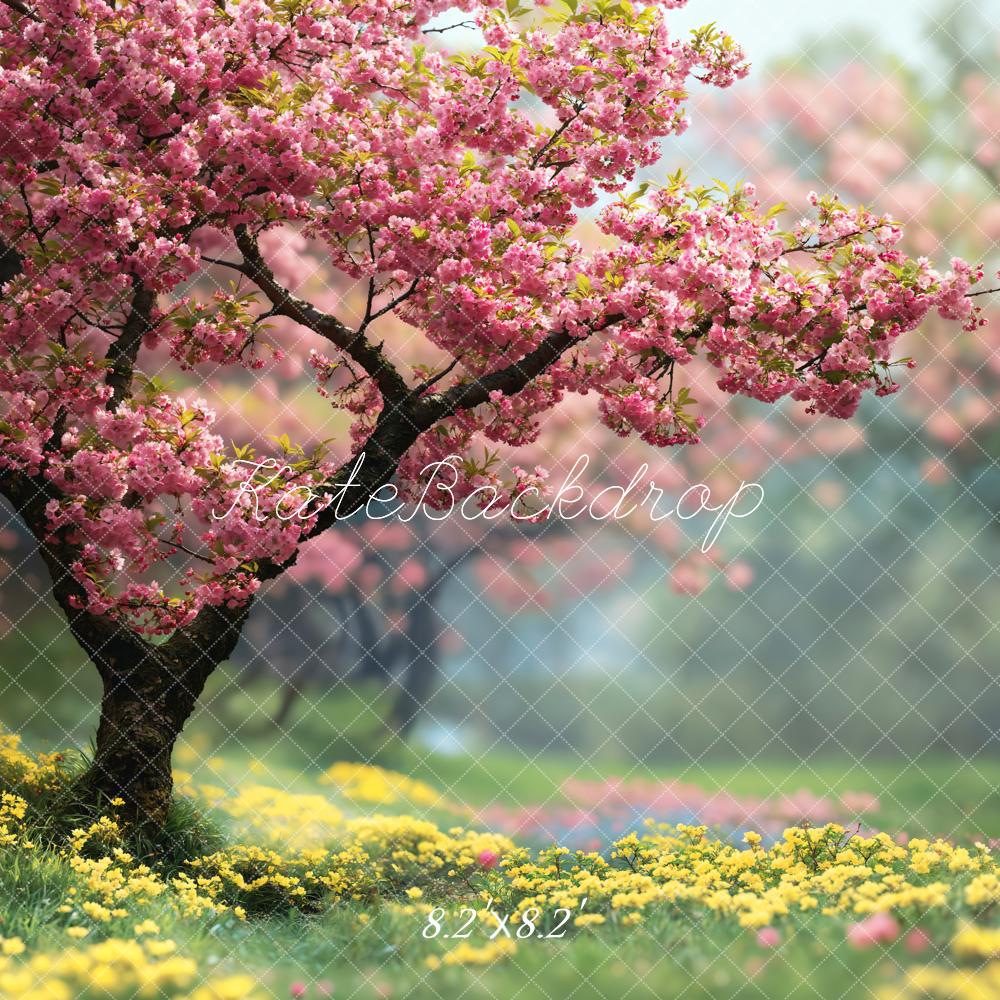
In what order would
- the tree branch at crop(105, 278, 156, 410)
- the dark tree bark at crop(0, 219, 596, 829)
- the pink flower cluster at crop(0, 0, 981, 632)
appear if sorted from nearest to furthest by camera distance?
1. the pink flower cluster at crop(0, 0, 981, 632)
2. the dark tree bark at crop(0, 219, 596, 829)
3. the tree branch at crop(105, 278, 156, 410)

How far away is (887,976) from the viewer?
4477 millimetres

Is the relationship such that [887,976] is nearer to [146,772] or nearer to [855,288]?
[855,288]

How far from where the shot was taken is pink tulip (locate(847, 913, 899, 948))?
474 centimetres

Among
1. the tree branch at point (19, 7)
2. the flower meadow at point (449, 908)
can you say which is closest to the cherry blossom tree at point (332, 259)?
the tree branch at point (19, 7)

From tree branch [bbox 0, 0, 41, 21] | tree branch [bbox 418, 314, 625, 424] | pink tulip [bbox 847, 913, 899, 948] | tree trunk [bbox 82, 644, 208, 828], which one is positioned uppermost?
tree branch [bbox 418, 314, 625, 424]

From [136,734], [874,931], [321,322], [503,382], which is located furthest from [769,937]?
[321,322]

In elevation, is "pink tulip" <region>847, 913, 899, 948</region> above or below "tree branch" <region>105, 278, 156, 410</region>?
below

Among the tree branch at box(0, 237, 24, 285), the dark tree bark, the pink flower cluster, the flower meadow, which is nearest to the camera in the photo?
the flower meadow

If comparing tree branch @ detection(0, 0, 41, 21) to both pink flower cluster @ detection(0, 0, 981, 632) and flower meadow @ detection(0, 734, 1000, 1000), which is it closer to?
pink flower cluster @ detection(0, 0, 981, 632)

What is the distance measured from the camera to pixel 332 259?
713 centimetres

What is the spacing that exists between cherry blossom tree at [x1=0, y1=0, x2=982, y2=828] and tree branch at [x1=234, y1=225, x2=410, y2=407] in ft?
0.34

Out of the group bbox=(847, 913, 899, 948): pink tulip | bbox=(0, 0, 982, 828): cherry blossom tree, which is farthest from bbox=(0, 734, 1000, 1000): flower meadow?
bbox=(0, 0, 982, 828): cherry blossom tree

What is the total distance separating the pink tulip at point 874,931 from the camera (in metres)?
4.74

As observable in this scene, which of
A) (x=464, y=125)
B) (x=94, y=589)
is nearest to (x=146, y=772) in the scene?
(x=94, y=589)
